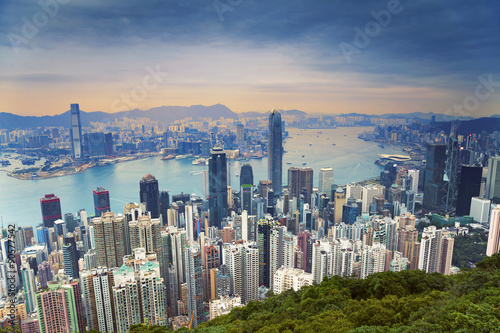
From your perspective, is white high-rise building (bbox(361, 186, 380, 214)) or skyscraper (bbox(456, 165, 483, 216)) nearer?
skyscraper (bbox(456, 165, 483, 216))

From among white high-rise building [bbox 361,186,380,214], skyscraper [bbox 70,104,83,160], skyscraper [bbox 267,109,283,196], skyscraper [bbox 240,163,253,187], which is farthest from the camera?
skyscraper [bbox 267,109,283,196]

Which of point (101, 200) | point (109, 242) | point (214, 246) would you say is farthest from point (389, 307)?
point (101, 200)

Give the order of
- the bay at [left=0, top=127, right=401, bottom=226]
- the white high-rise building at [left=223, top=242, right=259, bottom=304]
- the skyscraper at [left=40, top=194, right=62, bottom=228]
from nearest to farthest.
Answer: the white high-rise building at [left=223, top=242, right=259, bottom=304]
the bay at [left=0, top=127, right=401, bottom=226]
the skyscraper at [left=40, top=194, right=62, bottom=228]

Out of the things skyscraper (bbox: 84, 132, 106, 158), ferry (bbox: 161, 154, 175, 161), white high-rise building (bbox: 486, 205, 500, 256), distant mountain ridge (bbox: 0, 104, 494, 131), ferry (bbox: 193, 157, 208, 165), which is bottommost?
white high-rise building (bbox: 486, 205, 500, 256)

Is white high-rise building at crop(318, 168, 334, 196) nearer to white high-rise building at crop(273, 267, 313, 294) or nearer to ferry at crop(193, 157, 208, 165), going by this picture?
ferry at crop(193, 157, 208, 165)

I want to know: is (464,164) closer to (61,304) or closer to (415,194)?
(415,194)

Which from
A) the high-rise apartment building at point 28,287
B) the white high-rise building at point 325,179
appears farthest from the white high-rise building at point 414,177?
the high-rise apartment building at point 28,287

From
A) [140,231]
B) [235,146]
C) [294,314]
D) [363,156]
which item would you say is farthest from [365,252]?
[235,146]

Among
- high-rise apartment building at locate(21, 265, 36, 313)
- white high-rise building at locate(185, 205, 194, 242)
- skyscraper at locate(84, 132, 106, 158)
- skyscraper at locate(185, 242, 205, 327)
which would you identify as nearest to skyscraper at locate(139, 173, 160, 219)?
white high-rise building at locate(185, 205, 194, 242)
